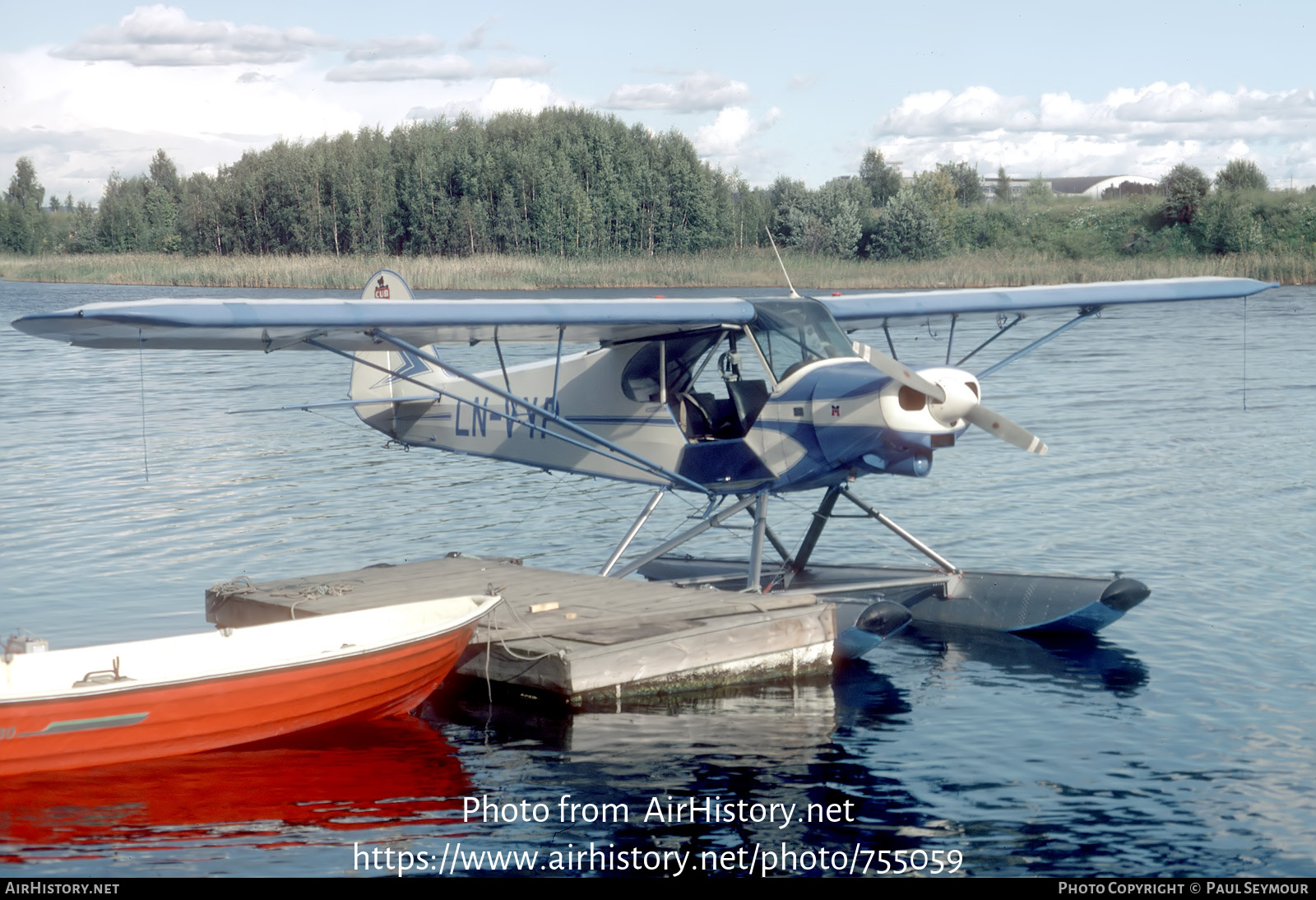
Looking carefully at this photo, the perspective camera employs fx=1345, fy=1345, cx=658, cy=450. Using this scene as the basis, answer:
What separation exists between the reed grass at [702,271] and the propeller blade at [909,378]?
29.5 meters

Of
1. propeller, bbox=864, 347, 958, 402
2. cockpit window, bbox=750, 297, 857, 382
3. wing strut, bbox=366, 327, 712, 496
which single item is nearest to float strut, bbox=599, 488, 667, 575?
wing strut, bbox=366, 327, 712, 496

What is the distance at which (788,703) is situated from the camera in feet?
27.1

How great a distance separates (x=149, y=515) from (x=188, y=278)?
34.2 m

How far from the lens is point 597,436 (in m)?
9.90

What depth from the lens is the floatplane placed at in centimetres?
837

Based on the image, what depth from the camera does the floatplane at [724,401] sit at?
8.37m

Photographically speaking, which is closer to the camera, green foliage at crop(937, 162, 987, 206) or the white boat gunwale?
the white boat gunwale

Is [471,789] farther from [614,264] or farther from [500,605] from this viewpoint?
[614,264]

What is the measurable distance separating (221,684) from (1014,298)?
6.96 metres

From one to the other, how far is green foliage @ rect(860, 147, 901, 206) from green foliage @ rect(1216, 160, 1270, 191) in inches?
616

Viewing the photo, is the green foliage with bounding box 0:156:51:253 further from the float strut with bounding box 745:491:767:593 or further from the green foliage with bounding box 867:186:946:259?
the float strut with bounding box 745:491:767:593

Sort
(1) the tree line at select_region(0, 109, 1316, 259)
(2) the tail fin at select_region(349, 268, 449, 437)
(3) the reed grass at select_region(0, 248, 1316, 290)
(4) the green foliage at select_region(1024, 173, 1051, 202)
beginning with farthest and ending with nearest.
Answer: (4) the green foliage at select_region(1024, 173, 1051, 202) < (1) the tree line at select_region(0, 109, 1316, 259) < (3) the reed grass at select_region(0, 248, 1316, 290) < (2) the tail fin at select_region(349, 268, 449, 437)

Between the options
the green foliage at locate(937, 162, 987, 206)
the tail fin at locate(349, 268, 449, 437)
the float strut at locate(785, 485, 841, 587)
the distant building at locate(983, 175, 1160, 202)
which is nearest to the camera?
the float strut at locate(785, 485, 841, 587)

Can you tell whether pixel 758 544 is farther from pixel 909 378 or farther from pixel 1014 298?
pixel 1014 298
